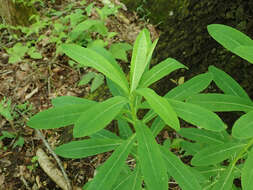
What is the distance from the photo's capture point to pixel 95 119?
2.82 feet

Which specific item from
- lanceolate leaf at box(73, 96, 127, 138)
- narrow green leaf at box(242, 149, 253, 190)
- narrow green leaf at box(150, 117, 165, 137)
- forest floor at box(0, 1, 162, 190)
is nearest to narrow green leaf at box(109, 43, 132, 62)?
forest floor at box(0, 1, 162, 190)

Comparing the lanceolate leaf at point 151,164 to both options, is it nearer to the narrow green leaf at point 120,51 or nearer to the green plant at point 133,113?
the green plant at point 133,113

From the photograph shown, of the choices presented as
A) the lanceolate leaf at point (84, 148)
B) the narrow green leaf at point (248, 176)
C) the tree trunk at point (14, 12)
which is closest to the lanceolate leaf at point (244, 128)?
the narrow green leaf at point (248, 176)

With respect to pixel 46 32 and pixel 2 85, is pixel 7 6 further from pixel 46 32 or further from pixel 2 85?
pixel 2 85

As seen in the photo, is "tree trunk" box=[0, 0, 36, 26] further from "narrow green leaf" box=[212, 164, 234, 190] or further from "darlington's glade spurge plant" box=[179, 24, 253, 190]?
"narrow green leaf" box=[212, 164, 234, 190]

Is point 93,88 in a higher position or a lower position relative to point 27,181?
higher

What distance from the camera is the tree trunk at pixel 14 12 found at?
3.68 m

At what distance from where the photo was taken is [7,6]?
3.66 metres

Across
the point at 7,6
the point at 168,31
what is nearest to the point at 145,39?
the point at 168,31

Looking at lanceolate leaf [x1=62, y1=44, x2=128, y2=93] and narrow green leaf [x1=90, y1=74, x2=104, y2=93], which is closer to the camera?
lanceolate leaf [x1=62, y1=44, x2=128, y2=93]

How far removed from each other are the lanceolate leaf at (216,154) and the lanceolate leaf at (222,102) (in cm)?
20

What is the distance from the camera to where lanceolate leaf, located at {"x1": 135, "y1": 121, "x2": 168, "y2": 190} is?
0.91 m

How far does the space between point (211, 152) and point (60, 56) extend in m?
2.59

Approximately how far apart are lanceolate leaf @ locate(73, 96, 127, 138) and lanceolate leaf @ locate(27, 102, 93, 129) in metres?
0.15
